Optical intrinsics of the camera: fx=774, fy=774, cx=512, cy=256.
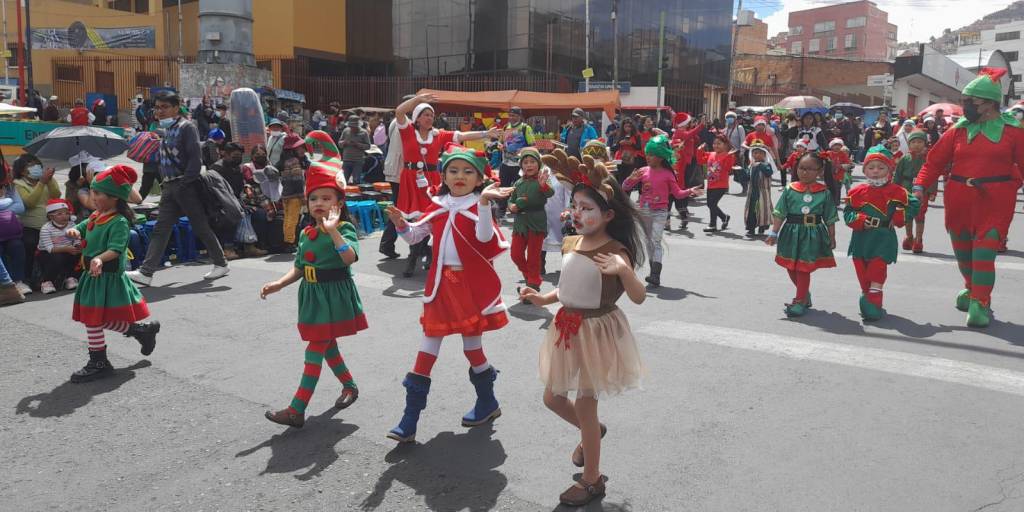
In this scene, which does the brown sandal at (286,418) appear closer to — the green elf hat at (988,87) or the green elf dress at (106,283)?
the green elf dress at (106,283)

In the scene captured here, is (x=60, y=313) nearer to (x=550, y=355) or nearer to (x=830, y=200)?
(x=550, y=355)

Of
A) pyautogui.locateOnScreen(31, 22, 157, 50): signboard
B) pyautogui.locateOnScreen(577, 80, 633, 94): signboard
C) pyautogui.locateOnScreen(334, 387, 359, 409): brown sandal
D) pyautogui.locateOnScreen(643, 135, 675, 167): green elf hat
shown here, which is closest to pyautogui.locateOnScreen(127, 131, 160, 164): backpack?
pyautogui.locateOnScreen(334, 387, 359, 409): brown sandal

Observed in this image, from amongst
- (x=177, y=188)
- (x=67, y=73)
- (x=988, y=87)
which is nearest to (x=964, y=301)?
(x=988, y=87)

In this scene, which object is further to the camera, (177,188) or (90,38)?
(90,38)

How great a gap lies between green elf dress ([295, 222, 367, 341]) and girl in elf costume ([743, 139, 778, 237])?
9.03 m

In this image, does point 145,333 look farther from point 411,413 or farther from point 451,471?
point 451,471

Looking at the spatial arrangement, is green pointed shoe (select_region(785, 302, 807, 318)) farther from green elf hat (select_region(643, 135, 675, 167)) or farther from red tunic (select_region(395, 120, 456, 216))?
red tunic (select_region(395, 120, 456, 216))

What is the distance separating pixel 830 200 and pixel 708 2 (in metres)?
44.7

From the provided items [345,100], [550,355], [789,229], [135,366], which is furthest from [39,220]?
[345,100]

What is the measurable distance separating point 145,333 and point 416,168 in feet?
12.7

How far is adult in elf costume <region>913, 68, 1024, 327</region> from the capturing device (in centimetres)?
694

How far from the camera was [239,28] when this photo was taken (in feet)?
89.7

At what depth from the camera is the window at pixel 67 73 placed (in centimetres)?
3775

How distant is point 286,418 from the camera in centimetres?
452
